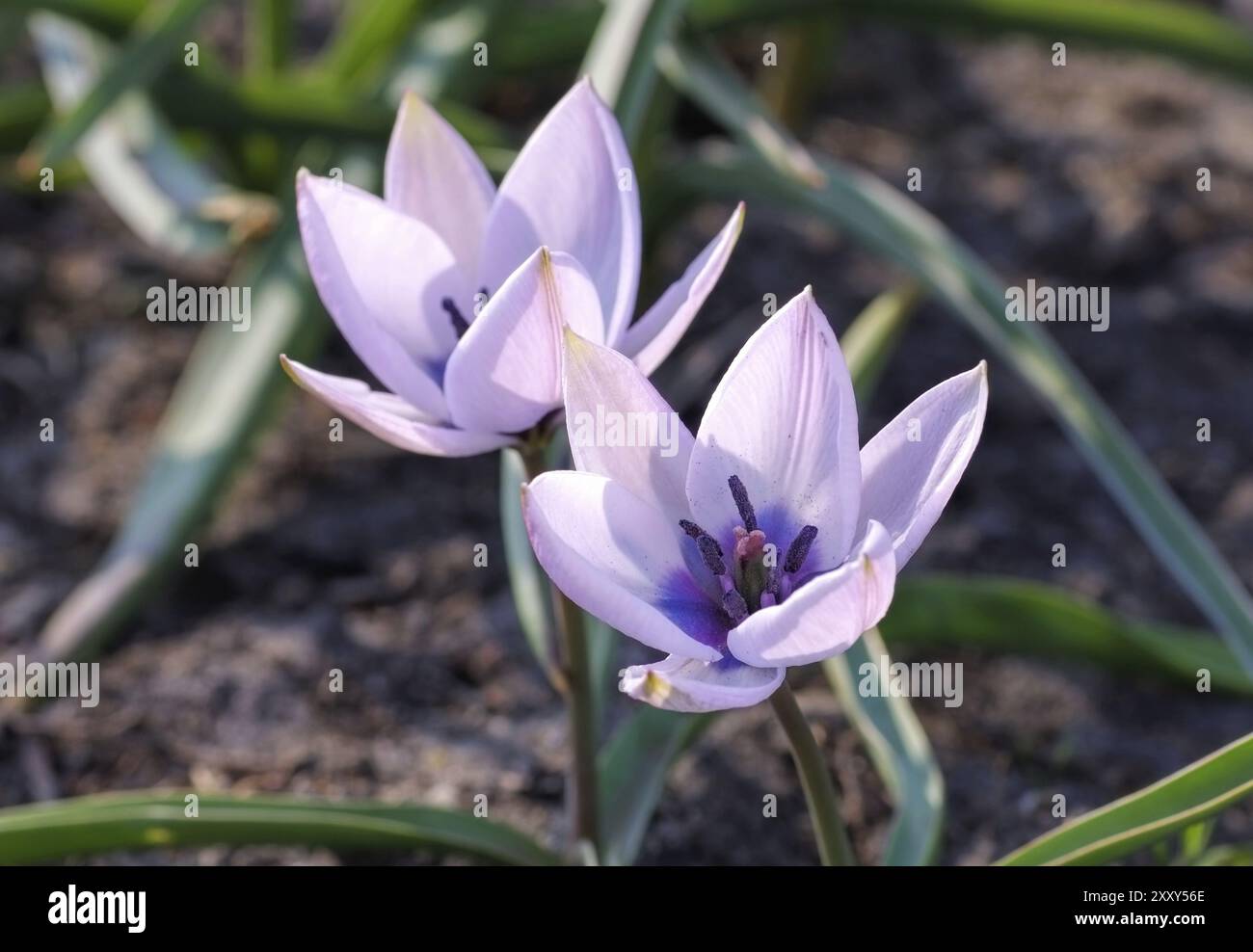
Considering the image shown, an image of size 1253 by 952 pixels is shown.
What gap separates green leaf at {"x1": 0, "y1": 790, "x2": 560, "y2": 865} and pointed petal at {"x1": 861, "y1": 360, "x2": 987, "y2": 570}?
560mm

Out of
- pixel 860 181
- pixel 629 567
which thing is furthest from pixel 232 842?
pixel 860 181

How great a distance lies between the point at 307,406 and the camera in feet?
7.40

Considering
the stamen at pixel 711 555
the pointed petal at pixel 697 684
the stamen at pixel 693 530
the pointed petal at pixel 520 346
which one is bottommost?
the pointed petal at pixel 697 684

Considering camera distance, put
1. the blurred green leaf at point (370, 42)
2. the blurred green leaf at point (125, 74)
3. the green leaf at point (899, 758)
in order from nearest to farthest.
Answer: the green leaf at point (899, 758), the blurred green leaf at point (125, 74), the blurred green leaf at point (370, 42)

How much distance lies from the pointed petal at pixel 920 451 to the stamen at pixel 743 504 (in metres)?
0.07

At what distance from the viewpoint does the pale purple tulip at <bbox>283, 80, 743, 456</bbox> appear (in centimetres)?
92

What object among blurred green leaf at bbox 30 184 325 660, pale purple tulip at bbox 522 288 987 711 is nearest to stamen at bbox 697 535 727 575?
pale purple tulip at bbox 522 288 987 711

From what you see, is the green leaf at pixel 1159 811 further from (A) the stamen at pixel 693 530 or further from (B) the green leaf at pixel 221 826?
(B) the green leaf at pixel 221 826

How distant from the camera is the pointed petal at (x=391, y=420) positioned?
3.01 ft

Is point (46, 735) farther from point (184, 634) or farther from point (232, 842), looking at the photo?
point (232, 842)

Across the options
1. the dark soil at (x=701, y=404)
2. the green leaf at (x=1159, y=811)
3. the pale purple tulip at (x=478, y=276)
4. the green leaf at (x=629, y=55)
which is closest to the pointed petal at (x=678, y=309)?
the pale purple tulip at (x=478, y=276)

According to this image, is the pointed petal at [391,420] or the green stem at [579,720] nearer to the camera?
the pointed petal at [391,420]

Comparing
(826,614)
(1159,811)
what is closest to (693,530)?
(826,614)
